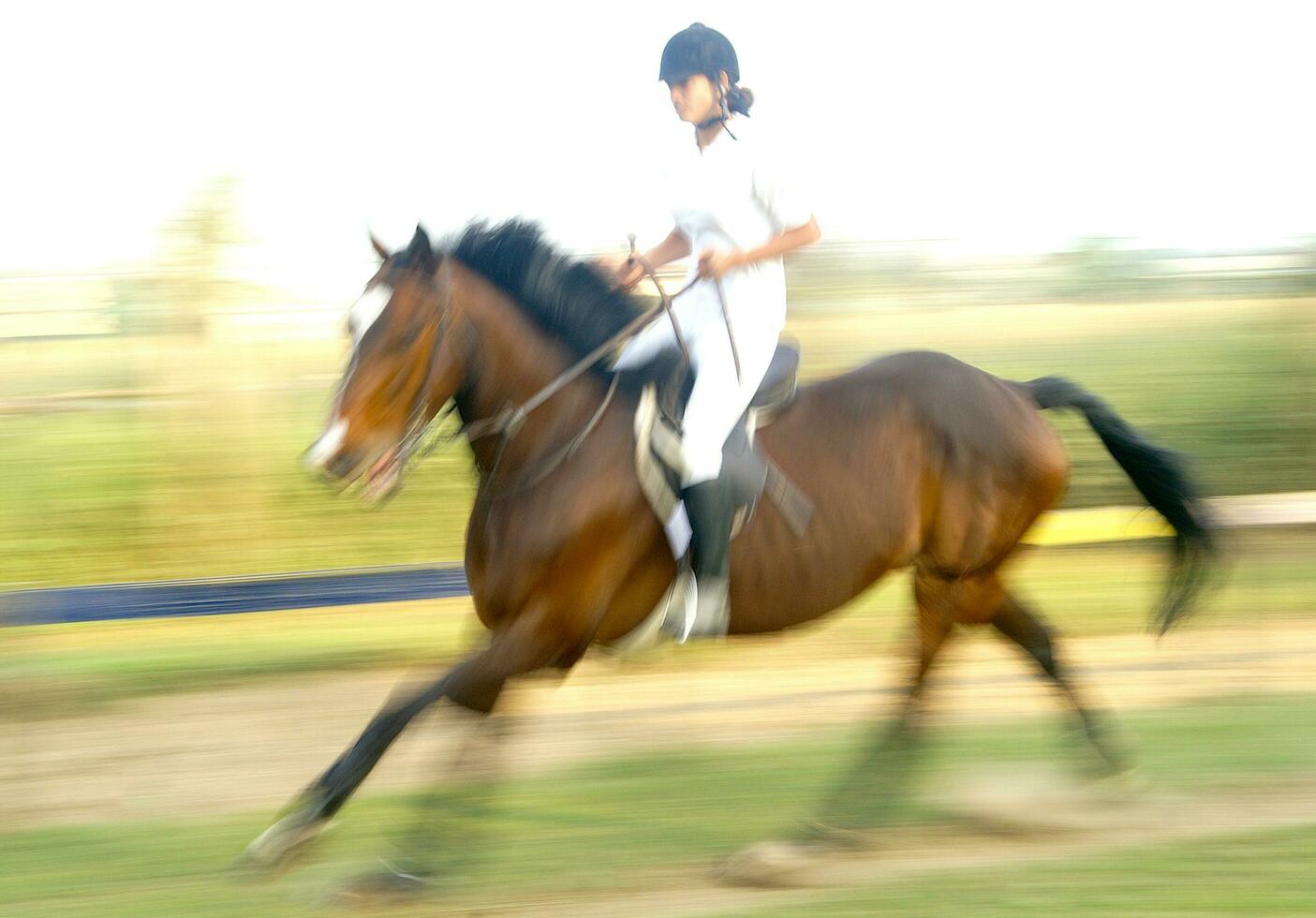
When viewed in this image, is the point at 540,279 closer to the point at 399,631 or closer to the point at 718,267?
the point at 718,267

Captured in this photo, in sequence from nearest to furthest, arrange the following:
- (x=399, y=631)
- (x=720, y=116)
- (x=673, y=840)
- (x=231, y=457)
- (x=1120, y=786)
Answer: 1. (x=720, y=116)
2. (x=673, y=840)
3. (x=1120, y=786)
4. (x=399, y=631)
5. (x=231, y=457)

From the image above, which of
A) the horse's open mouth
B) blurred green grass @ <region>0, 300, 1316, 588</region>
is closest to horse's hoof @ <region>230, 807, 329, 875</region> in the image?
the horse's open mouth

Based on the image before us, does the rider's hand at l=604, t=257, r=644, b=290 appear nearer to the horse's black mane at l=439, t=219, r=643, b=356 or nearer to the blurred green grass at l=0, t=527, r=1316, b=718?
the horse's black mane at l=439, t=219, r=643, b=356

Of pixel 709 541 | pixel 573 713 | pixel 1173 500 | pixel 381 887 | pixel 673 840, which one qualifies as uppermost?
pixel 709 541

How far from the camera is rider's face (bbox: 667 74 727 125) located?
438 centimetres

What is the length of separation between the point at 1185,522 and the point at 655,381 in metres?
2.31

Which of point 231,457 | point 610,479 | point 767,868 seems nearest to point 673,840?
point 767,868

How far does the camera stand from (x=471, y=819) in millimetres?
4145

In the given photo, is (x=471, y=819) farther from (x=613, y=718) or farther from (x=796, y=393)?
(x=613, y=718)

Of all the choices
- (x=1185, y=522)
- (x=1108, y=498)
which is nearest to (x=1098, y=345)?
(x=1108, y=498)

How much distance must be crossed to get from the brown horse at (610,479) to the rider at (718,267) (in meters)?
0.17

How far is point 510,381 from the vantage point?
4.33 m

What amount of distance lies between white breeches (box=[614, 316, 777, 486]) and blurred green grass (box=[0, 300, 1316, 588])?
482cm

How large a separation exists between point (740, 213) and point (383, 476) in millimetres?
1441
